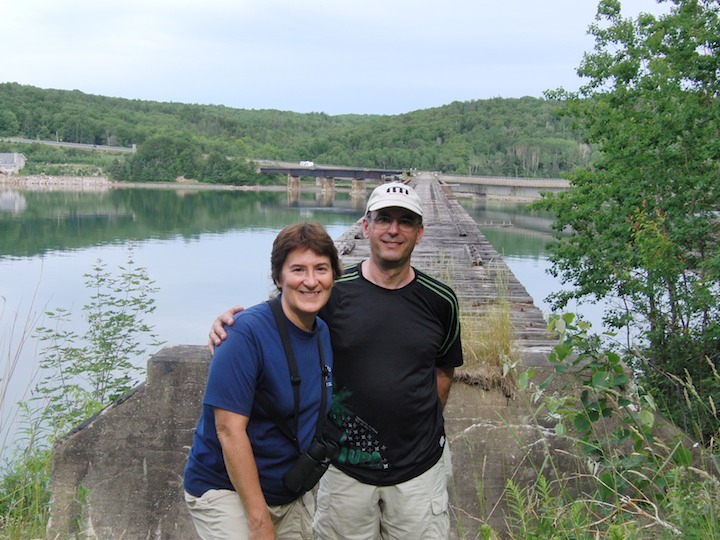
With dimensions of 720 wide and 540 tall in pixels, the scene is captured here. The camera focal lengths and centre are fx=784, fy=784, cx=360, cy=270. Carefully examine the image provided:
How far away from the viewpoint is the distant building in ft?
406

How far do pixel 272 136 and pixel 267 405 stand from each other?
586 ft

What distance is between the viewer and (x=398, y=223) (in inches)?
117

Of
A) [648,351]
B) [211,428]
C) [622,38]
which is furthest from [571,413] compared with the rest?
[622,38]

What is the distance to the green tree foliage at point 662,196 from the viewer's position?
11.1 meters

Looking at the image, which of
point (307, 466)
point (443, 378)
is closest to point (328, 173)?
point (443, 378)

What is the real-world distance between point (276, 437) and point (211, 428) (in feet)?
0.69

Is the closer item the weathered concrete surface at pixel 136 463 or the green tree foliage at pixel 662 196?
the weathered concrete surface at pixel 136 463

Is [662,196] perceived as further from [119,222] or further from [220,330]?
[119,222]

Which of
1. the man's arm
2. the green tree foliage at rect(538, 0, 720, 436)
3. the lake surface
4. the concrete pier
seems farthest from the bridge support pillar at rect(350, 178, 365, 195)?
the man's arm

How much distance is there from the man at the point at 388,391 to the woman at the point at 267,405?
201 mm

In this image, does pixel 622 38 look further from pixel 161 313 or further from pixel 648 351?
pixel 161 313

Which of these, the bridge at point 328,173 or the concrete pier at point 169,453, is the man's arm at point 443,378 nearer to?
the concrete pier at point 169,453

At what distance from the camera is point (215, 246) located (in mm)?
37844

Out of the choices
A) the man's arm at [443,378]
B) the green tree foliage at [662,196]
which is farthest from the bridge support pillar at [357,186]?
the man's arm at [443,378]
